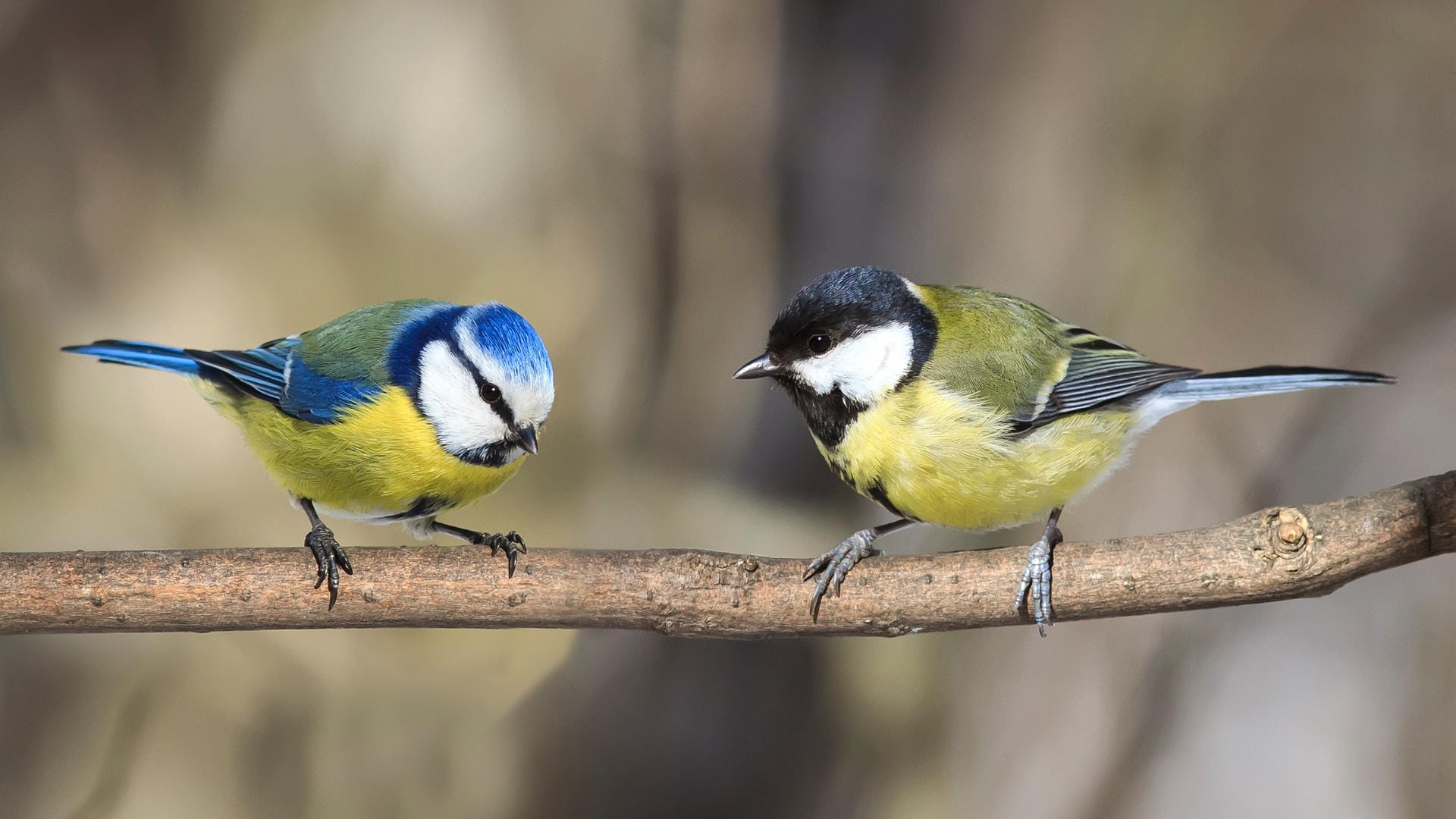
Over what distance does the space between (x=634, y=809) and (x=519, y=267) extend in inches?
31.2

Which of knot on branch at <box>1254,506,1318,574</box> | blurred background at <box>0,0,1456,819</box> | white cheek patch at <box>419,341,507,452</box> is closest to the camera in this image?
knot on branch at <box>1254,506,1318,574</box>

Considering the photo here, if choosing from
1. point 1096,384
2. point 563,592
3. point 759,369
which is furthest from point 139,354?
point 1096,384

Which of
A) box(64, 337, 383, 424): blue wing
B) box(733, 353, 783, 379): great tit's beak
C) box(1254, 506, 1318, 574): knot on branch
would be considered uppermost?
box(733, 353, 783, 379): great tit's beak

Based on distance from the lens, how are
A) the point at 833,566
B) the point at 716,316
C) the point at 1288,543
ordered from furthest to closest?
the point at 716,316 < the point at 833,566 < the point at 1288,543

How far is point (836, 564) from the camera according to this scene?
3.49 ft

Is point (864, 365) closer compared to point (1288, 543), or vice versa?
point (1288, 543)

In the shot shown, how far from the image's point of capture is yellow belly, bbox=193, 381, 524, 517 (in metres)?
1.08

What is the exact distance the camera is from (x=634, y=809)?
1.53 metres

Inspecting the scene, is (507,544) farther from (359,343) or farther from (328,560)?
(359,343)

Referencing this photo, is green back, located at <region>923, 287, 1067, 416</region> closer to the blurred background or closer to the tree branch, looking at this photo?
the tree branch

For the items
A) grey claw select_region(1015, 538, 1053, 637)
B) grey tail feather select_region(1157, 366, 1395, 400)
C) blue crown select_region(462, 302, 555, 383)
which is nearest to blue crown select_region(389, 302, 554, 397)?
blue crown select_region(462, 302, 555, 383)

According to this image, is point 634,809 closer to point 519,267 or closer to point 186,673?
point 186,673

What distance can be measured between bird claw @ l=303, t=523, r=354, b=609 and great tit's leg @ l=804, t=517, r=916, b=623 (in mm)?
445

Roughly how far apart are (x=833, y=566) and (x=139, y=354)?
0.73m
